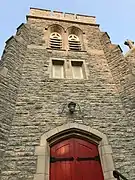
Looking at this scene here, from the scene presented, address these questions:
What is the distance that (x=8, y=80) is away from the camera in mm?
6449

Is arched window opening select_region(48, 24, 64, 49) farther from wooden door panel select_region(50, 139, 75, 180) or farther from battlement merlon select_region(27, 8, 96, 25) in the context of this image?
wooden door panel select_region(50, 139, 75, 180)

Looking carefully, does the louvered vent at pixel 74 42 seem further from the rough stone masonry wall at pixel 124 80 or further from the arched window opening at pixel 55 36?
the rough stone masonry wall at pixel 124 80

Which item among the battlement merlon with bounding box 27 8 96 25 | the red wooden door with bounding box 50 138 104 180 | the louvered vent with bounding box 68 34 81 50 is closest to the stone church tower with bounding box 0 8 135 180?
the red wooden door with bounding box 50 138 104 180

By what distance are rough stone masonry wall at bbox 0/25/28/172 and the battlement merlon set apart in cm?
319

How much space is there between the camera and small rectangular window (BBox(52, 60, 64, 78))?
7678 millimetres

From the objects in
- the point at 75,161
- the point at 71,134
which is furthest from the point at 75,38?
the point at 75,161

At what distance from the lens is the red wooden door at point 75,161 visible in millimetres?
4715

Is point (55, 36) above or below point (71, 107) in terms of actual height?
above

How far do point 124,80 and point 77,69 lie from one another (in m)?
1.91

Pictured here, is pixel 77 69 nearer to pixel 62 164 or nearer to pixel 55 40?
pixel 55 40

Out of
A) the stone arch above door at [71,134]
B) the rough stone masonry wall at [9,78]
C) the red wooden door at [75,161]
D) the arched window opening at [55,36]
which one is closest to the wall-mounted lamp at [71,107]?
the stone arch above door at [71,134]

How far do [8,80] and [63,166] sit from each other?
10.3ft

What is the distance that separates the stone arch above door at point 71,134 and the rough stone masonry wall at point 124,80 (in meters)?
0.56

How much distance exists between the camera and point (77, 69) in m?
8.14
